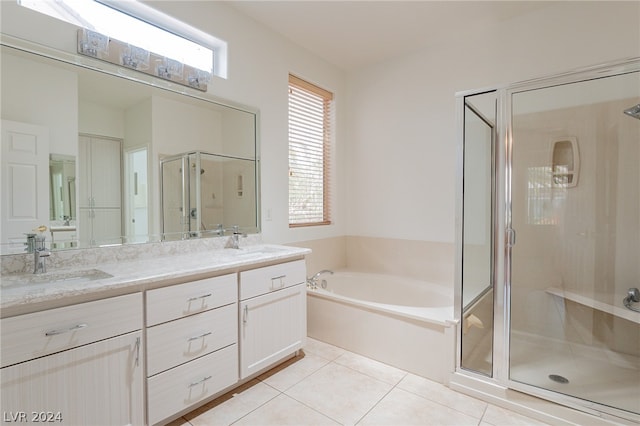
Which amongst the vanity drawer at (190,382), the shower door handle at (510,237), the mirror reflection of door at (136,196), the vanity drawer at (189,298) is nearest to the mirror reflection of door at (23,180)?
the mirror reflection of door at (136,196)

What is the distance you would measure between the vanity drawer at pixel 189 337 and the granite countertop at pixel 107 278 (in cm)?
22

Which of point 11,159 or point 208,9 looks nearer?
point 11,159

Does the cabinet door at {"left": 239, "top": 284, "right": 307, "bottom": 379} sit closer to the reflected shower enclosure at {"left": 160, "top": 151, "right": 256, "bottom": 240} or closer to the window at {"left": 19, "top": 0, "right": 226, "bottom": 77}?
the reflected shower enclosure at {"left": 160, "top": 151, "right": 256, "bottom": 240}

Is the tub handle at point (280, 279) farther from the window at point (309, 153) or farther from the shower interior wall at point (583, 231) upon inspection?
the shower interior wall at point (583, 231)

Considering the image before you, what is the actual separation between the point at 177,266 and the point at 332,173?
224cm

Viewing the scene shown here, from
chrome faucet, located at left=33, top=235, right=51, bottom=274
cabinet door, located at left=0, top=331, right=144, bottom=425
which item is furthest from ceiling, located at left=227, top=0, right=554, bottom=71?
cabinet door, located at left=0, top=331, right=144, bottom=425

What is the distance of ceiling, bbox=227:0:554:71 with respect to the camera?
238 centimetres

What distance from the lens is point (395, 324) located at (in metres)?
2.17

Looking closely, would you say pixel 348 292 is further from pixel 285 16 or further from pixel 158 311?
pixel 285 16

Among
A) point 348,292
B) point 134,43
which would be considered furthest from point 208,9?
point 348,292

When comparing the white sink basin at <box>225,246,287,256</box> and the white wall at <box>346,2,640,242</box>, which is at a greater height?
the white wall at <box>346,2,640,242</box>

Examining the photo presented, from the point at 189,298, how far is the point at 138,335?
0.27 meters

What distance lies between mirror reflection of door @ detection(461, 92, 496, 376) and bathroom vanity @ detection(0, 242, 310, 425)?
1.21 meters

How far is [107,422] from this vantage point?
1286 millimetres
